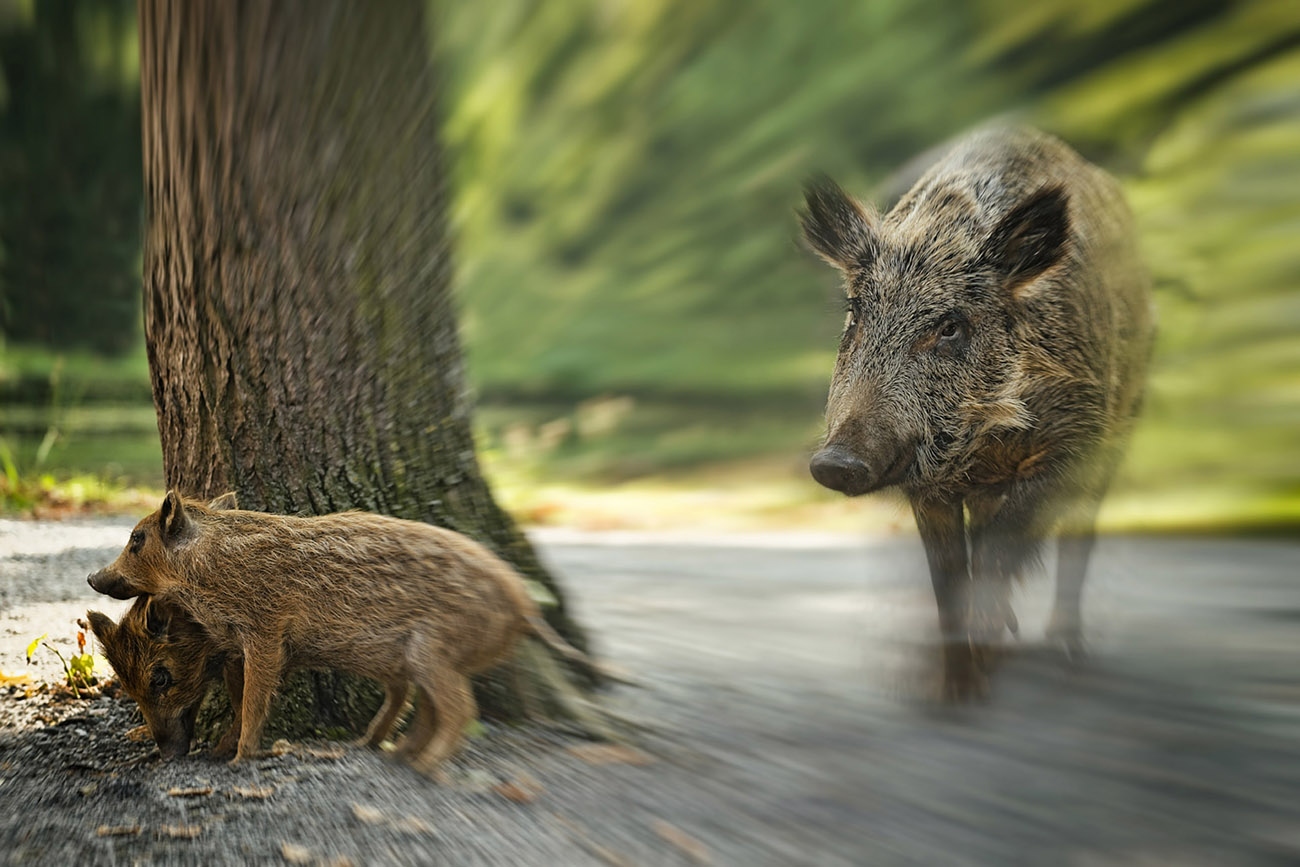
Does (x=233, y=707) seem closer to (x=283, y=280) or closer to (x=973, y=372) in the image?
(x=283, y=280)

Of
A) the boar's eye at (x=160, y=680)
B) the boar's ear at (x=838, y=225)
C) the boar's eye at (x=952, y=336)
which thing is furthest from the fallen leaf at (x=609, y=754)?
the boar's ear at (x=838, y=225)

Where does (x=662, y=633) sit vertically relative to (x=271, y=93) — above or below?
below

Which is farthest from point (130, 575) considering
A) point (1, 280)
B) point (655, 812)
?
point (1, 280)

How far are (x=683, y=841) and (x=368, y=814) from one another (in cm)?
62

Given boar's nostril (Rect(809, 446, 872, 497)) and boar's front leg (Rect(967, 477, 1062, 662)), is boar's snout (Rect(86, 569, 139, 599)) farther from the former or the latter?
boar's front leg (Rect(967, 477, 1062, 662))

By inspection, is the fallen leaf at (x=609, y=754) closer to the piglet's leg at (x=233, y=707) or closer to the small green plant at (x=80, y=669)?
the piglet's leg at (x=233, y=707)

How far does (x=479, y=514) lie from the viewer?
273 centimetres

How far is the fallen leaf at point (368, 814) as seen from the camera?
6.10 feet

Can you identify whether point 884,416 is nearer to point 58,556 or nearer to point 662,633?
point 662,633

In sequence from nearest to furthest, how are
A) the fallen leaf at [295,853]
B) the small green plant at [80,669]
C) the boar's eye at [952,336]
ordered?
the fallen leaf at [295,853]
the small green plant at [80,669]
the boar's eye at [952,336]

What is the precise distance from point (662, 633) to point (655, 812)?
2.49m

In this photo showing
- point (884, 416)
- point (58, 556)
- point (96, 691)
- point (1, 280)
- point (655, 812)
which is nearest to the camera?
point (655, 812)

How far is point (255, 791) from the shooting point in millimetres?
1954

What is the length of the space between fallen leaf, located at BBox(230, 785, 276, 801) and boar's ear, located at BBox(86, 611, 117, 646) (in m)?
0.48
